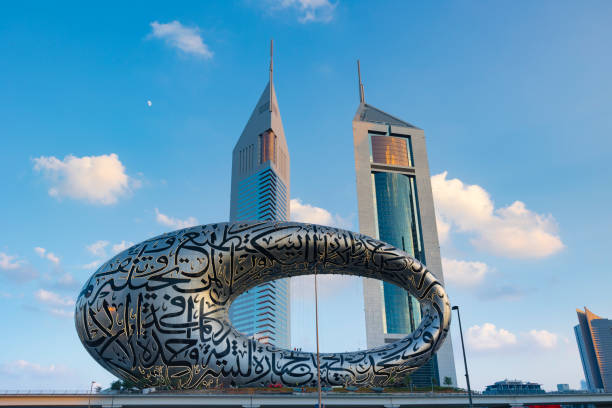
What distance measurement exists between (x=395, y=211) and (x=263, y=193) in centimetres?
6480

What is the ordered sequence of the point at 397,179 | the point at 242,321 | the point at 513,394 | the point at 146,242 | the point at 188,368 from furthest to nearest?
the point at 242,321
the point at 397,179
the point at 513,394
the point at 146,242
the point at 188,368

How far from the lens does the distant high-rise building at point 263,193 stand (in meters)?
156

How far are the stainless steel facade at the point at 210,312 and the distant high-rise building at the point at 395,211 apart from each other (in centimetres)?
6528

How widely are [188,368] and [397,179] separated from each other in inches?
3496

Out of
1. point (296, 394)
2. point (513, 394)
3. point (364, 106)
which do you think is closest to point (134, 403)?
point (296, 394)

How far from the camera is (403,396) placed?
34562 millimetres

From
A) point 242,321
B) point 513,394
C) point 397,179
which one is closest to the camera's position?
point 513,394

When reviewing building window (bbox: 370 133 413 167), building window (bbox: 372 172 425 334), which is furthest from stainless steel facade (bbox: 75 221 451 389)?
building window (bbox: 370 133 413 167)

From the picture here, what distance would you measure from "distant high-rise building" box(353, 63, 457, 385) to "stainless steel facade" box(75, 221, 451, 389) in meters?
65.3

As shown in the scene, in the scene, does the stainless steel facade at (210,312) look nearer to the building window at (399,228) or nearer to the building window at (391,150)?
the building window at (399,228)

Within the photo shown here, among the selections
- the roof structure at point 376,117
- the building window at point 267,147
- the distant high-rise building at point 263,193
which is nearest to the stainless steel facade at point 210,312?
the roof structure at point 376,117

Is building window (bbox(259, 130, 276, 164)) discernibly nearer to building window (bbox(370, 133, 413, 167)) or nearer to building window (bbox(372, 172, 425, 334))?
building window (bbox(370, 133, 413, 167))

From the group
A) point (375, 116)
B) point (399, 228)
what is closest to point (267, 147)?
point (375, 116)

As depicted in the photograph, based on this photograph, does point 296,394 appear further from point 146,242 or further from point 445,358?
point 445,358
